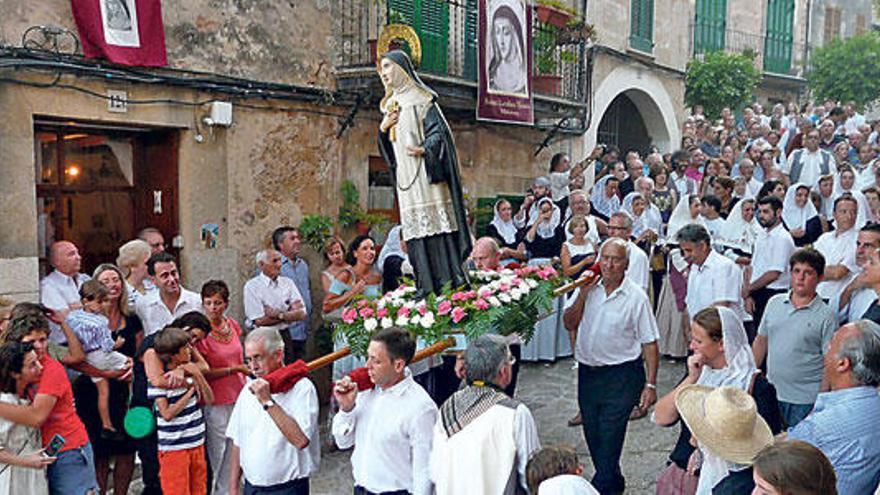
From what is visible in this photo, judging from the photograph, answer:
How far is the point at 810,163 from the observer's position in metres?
11.7

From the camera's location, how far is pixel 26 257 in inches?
233

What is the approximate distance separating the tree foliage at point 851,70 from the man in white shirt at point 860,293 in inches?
774

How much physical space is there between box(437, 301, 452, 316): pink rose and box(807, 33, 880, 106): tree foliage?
22.2 meters

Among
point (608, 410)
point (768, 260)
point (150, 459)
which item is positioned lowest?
point (150, 459)

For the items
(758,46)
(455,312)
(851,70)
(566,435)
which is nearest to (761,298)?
(566,435)

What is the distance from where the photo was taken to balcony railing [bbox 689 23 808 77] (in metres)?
22.2

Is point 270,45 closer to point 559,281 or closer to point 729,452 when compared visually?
point 559,281

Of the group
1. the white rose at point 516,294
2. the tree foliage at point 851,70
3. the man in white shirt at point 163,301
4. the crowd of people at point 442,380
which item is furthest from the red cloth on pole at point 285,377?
the tree foliage at point 851,70

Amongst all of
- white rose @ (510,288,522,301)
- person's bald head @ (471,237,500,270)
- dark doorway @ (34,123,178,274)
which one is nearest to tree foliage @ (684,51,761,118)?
person's bald head @ (471,237,500,270)

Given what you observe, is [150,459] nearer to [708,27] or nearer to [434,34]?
[434,34]

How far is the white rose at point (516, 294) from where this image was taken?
4.84m

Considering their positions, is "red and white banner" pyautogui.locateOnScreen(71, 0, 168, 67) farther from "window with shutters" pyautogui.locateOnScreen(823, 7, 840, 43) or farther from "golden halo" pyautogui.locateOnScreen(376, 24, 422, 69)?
"window with shutters" pyautogui.locateOnScreen(823, 7, 840, 43)

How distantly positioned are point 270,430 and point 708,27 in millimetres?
21955

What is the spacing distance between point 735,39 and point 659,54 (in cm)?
1059
